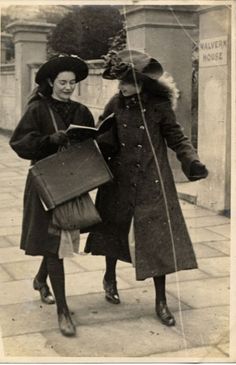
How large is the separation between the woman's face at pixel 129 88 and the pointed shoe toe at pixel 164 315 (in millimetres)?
1253

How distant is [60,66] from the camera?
3.77 meters

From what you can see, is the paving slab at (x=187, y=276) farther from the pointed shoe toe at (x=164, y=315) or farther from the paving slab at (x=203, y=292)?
the pointed shoe toe at (x=164, y=315)

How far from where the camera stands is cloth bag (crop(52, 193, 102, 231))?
12.3 ft

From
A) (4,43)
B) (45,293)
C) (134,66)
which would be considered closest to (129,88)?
(134,66)

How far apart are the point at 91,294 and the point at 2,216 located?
2.27 metres

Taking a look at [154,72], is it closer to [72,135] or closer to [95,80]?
[72,135]

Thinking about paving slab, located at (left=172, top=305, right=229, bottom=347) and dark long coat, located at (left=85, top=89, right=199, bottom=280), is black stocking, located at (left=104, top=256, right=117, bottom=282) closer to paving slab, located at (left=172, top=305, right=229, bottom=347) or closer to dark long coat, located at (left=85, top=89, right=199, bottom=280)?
dark long coat, located at (left=85, top=89, right=199, bottom=280)

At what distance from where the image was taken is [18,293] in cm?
440

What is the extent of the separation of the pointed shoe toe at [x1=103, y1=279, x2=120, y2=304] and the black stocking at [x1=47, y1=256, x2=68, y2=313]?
481 millimetres

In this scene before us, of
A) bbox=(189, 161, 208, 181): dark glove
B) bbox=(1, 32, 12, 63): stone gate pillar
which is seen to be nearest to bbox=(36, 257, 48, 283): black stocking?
bbox=(189, 161, 208, 181): dark glove

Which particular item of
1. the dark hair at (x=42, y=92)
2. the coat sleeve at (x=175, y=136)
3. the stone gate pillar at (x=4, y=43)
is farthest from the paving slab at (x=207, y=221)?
the stone gate pillar at (x=4, y=43)

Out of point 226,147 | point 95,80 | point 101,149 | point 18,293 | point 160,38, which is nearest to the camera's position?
point 101,149

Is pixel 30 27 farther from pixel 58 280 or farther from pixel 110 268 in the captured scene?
pixel 58 280

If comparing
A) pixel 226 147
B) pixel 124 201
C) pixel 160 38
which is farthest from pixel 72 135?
pixel 160 38
